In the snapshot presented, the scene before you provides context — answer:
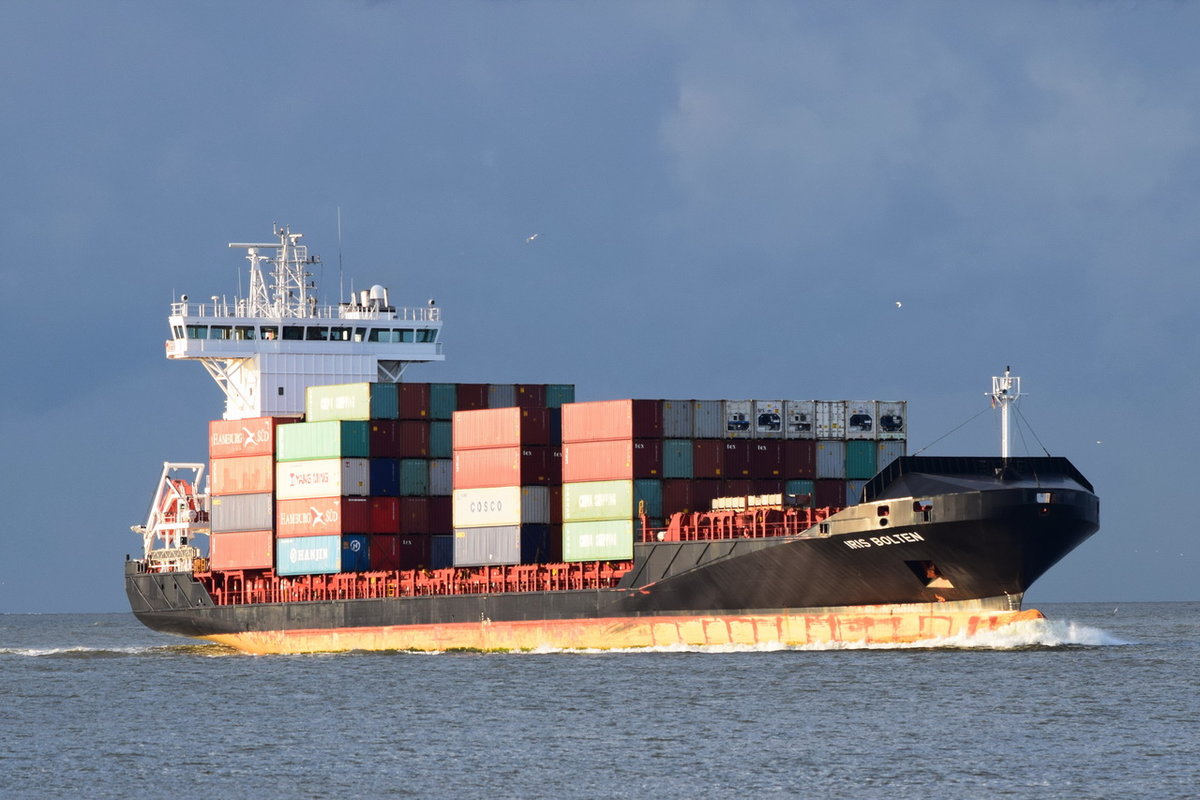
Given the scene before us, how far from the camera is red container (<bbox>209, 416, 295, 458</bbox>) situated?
6053cm

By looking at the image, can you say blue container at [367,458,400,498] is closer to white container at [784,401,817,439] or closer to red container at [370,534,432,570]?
red container at [370,534,432,570]

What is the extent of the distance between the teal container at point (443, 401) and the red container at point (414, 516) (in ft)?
5.58

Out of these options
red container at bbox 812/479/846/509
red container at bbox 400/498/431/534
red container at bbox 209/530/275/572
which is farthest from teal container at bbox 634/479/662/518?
red container at bbox 209/530/275/572

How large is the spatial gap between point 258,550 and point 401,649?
21.5 ft

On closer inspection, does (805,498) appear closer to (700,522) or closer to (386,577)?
(700,522)

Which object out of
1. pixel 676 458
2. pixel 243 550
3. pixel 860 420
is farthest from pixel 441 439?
pixel 860 420

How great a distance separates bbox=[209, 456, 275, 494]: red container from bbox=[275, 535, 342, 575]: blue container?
2.15m

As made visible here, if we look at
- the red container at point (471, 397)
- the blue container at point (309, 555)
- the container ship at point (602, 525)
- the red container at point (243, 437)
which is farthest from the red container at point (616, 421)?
the red container at point (243, 437)

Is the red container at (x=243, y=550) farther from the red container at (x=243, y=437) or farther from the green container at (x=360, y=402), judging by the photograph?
the green container at (x=360, y=402)

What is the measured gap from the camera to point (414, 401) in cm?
5747

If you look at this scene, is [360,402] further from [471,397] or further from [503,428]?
[503,428]

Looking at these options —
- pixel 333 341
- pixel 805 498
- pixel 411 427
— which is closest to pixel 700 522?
pixel 805 498

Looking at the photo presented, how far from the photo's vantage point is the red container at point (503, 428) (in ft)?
→ 174

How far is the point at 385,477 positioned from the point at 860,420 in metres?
14.6
